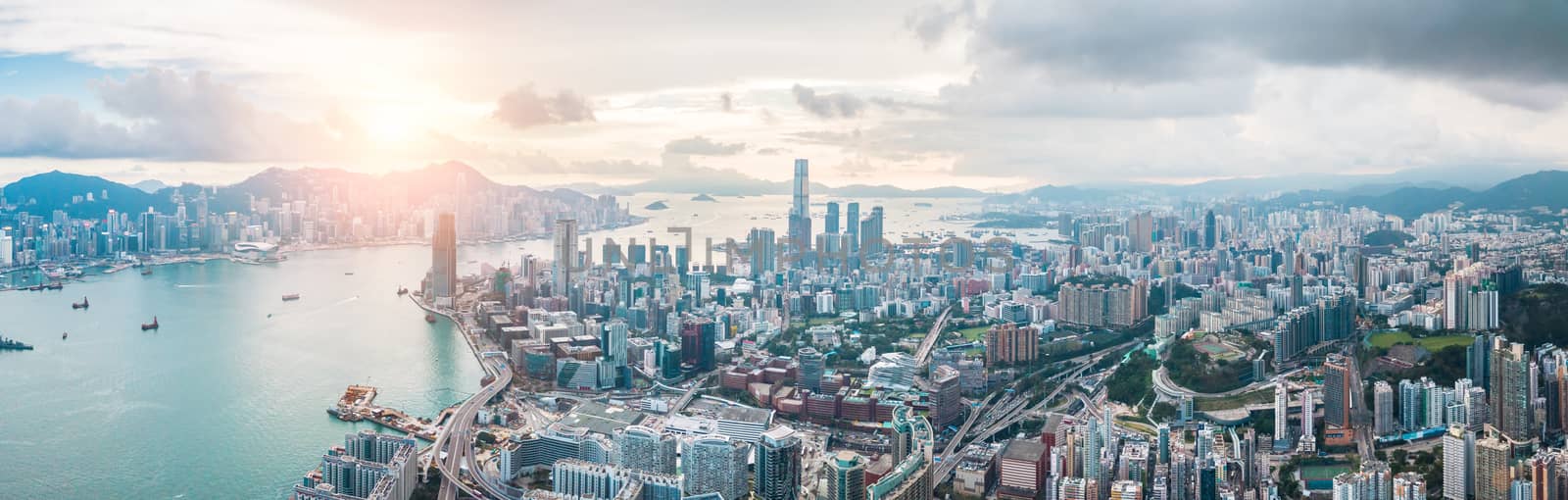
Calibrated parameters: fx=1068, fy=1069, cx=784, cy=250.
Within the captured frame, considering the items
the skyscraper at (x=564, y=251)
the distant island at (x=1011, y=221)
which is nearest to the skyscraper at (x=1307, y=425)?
the skyscraper at (x=564, y=251)

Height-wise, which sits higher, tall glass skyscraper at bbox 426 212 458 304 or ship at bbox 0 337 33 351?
tall glass skyscraper at bbox 426 212 458 304

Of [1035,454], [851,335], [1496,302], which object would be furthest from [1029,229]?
[1035,454]

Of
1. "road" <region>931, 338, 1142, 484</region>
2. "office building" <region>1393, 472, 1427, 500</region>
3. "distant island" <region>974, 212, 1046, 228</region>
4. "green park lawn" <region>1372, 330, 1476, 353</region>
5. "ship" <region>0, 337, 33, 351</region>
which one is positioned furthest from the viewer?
"distant island" <region>974, 212, 1046, 228</region>

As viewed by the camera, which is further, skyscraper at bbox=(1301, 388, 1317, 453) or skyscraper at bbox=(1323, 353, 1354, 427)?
skyscraper at bbox=(1323, 353, 1354, 427)

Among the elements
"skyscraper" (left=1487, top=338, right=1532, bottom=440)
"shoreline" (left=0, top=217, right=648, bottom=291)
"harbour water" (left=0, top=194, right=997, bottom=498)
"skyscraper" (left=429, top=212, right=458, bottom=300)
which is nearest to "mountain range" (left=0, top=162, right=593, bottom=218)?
"shoreline" (left=0, top=217, right=648, bottom=291)

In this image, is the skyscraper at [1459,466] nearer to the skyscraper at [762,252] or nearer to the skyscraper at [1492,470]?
the skyscraper at [1492,470]

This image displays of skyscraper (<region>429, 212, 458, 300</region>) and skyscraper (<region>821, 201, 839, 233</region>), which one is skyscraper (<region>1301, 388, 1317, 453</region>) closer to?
skyscraper (<region>429, 212, 458, 300</region>)

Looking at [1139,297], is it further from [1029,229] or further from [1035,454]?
[1029,229]
